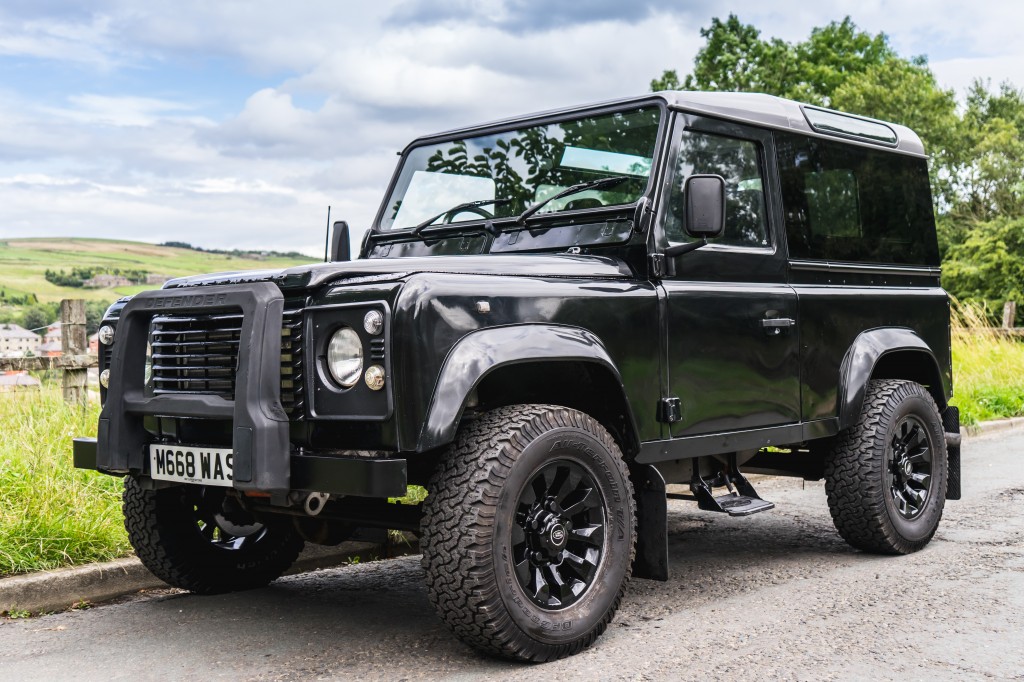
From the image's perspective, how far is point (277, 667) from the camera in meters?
3.93

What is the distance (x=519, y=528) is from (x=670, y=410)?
1.02 meters

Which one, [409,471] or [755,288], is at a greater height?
[755,288]

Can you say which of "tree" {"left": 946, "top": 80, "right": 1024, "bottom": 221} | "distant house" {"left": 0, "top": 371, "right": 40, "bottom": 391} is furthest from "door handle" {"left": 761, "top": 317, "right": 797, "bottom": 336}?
"tree" {"left": 946, "top": 80, "right": 1024, "bottom": 221}

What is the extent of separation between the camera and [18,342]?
9695 mm

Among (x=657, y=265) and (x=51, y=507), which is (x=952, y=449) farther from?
(x=51, y=507)

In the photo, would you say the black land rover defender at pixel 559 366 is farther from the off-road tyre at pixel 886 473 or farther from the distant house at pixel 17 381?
the distant house at pixel 17 381

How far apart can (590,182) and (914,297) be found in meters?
2.33

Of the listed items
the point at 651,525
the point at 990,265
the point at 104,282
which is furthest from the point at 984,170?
the point at 651,525

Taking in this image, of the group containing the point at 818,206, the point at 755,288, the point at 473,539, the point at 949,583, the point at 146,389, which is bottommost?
the point at 949,583

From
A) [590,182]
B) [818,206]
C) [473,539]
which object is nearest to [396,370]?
[473,539]

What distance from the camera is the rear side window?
5441 millimetres

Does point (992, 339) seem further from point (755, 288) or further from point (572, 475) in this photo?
point (572, 475)

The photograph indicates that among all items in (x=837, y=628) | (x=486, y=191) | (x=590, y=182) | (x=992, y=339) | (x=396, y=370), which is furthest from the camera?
(x=992, y=339)

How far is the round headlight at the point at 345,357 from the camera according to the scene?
12.0 ft
